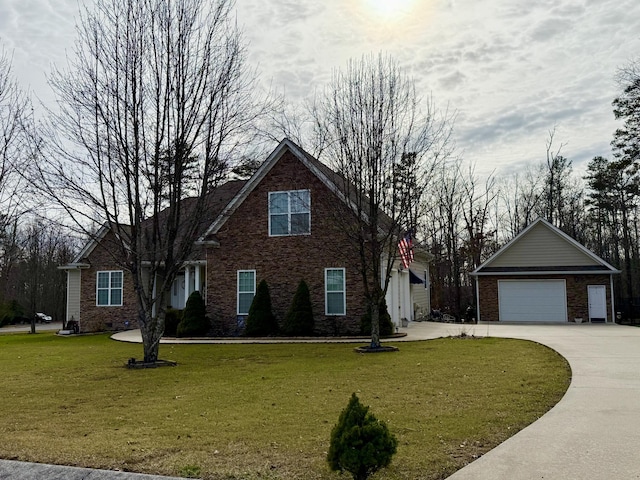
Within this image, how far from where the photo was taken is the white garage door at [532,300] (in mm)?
25578

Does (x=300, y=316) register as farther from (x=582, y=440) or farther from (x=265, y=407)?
(x=582, y=440)

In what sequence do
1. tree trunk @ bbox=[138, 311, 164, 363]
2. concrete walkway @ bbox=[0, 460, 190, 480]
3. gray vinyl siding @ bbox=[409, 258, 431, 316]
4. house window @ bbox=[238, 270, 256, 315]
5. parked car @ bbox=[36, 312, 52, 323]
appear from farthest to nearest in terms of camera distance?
parked car @ bbox=[36, 312, 52, 323] < gray vinyl siding @ bbox=[409, 258, 431, 316] < house window @ bbox=[238, 270, 256, 315] < tree trunk @ bbox=[138, 311, 164, 363] < concrete walkway @ bbox=[0, 460, 190, 480]

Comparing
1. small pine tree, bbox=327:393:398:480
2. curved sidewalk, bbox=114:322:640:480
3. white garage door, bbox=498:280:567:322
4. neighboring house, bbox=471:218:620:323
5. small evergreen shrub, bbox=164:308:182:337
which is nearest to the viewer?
small pine tree, bbox=327:393:398:480

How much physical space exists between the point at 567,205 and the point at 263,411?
1396 inches

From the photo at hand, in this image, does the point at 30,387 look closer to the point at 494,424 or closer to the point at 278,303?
the point at 494,424

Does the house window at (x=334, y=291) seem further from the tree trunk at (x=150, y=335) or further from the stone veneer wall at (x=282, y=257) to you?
the tree trunk at (x=150, y=335)

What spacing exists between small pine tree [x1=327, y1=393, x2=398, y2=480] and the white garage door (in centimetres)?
2330

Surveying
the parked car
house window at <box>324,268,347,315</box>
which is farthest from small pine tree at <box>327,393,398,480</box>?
the parked car

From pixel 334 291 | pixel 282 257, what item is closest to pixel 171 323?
pixel 282 257

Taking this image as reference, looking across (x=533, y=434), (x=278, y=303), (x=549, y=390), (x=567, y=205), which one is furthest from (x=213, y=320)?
(x=567, y=205)

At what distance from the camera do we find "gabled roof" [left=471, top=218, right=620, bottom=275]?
25.7 metres

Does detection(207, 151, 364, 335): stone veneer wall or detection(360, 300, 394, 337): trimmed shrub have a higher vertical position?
detection(207, 151, 364, 335): stone veneer wall

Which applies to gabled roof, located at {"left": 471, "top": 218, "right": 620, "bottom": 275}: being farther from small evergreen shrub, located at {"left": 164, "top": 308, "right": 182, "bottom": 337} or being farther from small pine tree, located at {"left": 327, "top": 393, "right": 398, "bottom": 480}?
small pine tree, located at {"left": 327, "top": 393, "right": 398, "bottom": 480}

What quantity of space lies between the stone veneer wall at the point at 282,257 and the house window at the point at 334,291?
0.16 meters
